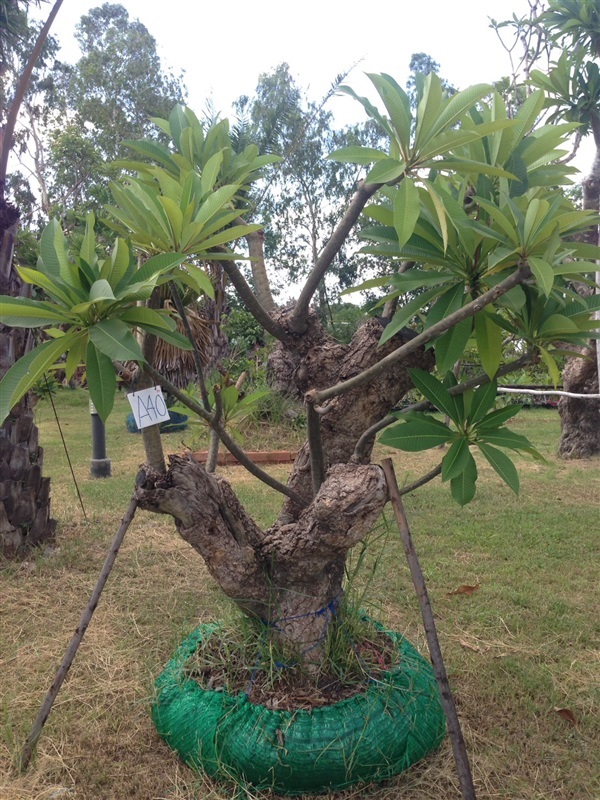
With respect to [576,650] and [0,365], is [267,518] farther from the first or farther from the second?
[576,650]

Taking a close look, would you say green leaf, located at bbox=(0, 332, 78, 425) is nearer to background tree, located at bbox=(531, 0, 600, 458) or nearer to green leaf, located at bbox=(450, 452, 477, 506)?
green leaf, located at bbox=(450, 452, 477, 506)

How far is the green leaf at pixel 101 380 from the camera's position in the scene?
138cm

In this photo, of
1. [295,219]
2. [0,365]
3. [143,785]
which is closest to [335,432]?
[143,785]

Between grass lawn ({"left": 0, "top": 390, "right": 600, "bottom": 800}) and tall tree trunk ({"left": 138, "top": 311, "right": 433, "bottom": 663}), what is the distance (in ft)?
1.06

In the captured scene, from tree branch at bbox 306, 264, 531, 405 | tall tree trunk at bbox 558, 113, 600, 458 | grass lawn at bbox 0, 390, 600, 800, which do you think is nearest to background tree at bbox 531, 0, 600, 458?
grass lawn at bbox 0, 390, 600, 800

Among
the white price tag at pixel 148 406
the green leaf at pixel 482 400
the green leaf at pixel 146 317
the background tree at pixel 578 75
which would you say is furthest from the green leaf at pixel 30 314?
the background tree at pixel 578 75

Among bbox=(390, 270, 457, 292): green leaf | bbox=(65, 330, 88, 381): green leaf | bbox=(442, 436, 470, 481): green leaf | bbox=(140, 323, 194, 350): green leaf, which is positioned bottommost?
bbox=(442, 436, 470, 481): green leaf

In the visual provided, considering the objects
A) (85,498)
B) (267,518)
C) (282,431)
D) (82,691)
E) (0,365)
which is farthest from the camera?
(282,431)

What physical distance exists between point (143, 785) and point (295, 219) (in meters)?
21.1

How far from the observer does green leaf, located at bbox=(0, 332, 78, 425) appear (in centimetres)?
129

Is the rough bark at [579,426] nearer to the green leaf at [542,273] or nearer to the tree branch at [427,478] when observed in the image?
the tree branch at [427,478]

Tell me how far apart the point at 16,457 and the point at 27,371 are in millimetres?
2864

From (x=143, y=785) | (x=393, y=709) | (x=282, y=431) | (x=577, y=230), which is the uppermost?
(x=577, y=230)

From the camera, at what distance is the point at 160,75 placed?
2317 centimetres
